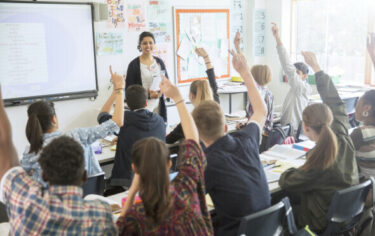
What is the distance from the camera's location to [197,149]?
1.76 m

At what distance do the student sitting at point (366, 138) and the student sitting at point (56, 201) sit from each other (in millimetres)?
2085

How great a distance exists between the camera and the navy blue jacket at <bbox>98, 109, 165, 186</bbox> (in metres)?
3.17

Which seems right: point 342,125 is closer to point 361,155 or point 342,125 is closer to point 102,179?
point 361,155

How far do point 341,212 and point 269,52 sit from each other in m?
5.16

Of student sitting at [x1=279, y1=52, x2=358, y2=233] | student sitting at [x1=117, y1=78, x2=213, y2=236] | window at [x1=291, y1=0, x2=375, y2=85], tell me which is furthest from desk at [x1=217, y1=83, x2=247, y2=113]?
student sitting at [x1=117, y1=78, x2=213, y2=236]

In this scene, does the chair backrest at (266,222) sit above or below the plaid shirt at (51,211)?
below

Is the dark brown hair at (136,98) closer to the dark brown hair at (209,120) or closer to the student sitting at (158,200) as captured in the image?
the dark brown hair at (209,120)

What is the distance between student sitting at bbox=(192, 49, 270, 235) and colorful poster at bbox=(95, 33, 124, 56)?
136 inches

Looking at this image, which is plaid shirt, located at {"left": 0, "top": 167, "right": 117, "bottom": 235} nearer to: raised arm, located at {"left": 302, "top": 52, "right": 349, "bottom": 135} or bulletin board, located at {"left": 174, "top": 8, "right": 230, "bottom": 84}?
raised arm, located at {"left": 302, "top": 52, "right": 349, "bottom": 135}

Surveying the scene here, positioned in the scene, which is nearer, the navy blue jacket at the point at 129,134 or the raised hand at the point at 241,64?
the raised hand at the point at 241,64

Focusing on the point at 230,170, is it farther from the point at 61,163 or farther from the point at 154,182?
the point at 61,163

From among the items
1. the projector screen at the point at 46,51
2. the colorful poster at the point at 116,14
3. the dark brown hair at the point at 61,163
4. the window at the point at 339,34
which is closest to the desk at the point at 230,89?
the window at the point at 339,34

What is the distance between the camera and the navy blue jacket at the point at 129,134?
10.4 ft

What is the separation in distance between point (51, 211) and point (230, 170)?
0.98m
